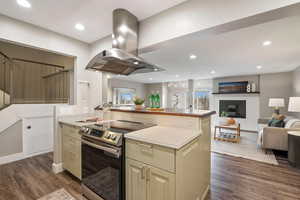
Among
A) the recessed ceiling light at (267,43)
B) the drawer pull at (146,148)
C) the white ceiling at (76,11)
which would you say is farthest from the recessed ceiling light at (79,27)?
the recessed ceiling light at (267,43)

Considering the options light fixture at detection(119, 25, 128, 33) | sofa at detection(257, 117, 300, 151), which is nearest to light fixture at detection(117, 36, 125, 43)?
light fixture at detection(119, 25, 128, 33)

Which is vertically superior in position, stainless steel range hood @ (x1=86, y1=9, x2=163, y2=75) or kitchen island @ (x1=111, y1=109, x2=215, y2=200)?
stainless steel range hood @ (x1=86, y1=9, x2=163, y2=75)

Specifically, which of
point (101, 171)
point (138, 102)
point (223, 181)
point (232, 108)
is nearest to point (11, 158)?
point (101, 171)

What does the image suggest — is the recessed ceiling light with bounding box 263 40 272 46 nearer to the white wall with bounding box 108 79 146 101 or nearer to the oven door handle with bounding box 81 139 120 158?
the oven door handle with bounding box 81 139 120 158

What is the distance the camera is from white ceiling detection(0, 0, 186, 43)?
78.3 inches

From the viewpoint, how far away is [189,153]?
1371 mm

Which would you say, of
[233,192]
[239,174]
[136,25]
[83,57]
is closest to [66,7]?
[136,25]

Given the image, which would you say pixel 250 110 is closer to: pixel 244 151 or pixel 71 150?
pixel 244 151

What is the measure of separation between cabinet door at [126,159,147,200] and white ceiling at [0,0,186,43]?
2154 millimetres

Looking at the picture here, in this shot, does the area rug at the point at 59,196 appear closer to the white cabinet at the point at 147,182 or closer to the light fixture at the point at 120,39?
the white cabinet at the point at 147,182

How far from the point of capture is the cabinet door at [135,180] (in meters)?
Answer: 1.32

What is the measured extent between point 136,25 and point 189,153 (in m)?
2.17

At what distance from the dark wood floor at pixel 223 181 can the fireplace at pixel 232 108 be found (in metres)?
4.05

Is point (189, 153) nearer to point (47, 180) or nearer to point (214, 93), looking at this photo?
point (47, 180)
